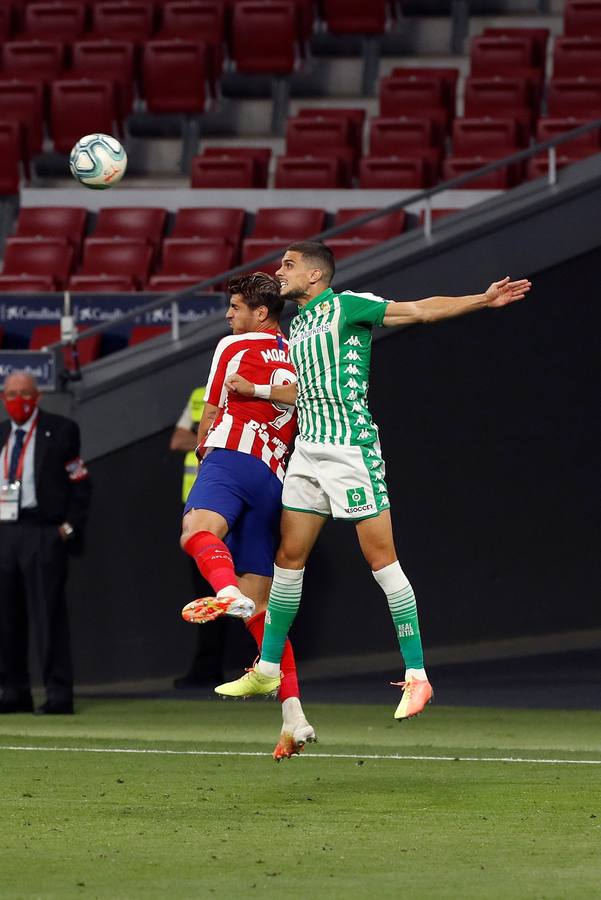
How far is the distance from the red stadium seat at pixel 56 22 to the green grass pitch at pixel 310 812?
12.2m

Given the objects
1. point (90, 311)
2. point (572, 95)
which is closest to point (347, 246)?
point (90, 311)

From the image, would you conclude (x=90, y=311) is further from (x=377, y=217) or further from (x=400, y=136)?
(x=400, y=136)

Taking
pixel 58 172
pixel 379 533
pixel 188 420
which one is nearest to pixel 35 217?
pixel 58 172

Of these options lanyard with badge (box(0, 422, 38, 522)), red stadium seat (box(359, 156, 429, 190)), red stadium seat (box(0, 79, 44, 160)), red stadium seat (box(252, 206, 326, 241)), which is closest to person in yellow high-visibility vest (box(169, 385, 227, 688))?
lanyard with badge (box(0, 422, 38, 522))

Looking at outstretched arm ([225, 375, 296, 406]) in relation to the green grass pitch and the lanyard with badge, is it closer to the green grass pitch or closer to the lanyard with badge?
the green grass pitch

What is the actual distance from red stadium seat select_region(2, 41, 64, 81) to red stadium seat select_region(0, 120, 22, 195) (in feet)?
5.08

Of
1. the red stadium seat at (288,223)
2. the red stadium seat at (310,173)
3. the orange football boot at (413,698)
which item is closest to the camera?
the orange football boot at (413,698)

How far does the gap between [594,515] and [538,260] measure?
208cm

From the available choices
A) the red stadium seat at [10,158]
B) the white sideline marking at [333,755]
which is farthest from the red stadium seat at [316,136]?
the white sideline marking at [333,755]

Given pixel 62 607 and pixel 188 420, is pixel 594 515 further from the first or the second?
pixel 62 607

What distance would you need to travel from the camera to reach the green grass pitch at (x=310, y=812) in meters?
5.46

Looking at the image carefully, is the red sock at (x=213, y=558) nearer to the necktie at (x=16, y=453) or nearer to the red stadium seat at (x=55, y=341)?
the necktie at (x=16, y=453)

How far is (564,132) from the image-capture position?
17.0m

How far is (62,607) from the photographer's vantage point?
12.1 meters
